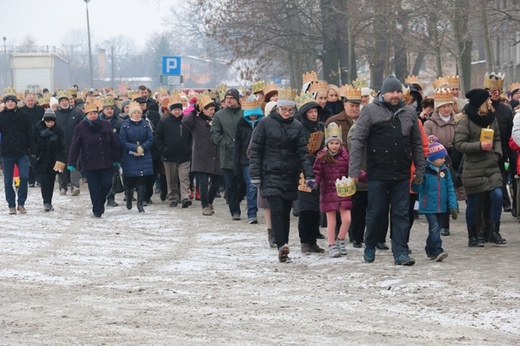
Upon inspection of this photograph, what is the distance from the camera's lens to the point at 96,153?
19.0 meters

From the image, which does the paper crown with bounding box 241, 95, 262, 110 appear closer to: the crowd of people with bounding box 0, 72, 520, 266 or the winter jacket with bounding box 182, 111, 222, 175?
the crowd of people with bounding box 0, 72, 520, 266

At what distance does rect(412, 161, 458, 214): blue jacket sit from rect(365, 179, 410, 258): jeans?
41 cm

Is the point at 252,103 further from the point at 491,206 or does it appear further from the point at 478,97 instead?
the point at 491,206

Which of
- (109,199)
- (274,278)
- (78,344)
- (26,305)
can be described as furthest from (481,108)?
(109,199)

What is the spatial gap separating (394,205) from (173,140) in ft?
28.4

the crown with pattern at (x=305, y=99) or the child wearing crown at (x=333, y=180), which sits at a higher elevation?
the crown with pattern at (x=305, y=99)

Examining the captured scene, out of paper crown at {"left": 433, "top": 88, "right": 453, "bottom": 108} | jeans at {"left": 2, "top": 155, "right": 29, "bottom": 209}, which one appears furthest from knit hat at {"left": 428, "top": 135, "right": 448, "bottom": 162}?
jeans at {"left": 2, "top": 155, "right": 29, "bottom": 209}

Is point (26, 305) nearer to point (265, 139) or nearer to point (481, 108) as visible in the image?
point (265, 139)

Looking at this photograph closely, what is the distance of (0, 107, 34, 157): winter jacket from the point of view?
19391 mm

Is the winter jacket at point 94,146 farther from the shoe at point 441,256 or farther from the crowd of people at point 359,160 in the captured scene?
the shoe at point 441,256

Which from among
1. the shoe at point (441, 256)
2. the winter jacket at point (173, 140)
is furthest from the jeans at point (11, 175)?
the shoe at point (441, 256)

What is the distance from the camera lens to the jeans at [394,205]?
12609 mm

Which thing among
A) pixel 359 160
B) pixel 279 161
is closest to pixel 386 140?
pixel 359 160

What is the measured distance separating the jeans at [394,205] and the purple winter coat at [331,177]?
79cm
